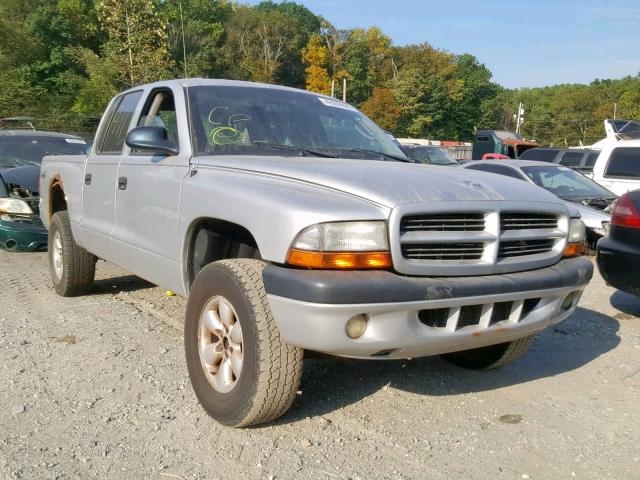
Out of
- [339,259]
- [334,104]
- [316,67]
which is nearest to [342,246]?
[339,259]

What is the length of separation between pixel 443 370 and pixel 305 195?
6.22 feet

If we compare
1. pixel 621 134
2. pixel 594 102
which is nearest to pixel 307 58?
pixel 594 102

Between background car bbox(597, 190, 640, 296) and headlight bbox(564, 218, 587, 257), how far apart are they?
1787 millimetres

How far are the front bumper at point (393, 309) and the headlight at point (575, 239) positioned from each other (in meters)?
0.53

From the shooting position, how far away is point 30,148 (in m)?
9.40

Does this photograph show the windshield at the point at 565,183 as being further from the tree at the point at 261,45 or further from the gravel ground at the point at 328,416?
the tree at the point at 261,45

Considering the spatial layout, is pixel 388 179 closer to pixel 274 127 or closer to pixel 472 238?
pixel 472 238

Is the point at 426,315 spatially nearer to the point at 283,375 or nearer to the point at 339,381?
the point at 283,375

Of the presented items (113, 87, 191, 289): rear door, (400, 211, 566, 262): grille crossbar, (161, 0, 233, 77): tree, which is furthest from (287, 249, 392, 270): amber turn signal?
(161, 0, 233, 77): tree

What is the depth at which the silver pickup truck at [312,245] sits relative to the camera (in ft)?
8.59

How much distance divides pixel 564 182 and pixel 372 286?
842cm

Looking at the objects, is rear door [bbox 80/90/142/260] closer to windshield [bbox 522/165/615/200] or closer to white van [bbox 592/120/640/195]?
windshield [bbox 522/165/615/200]

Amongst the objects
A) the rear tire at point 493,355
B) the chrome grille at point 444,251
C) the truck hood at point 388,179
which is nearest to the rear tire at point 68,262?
→ the truck hood at point 388,179

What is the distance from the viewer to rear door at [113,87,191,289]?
3.63 meters
